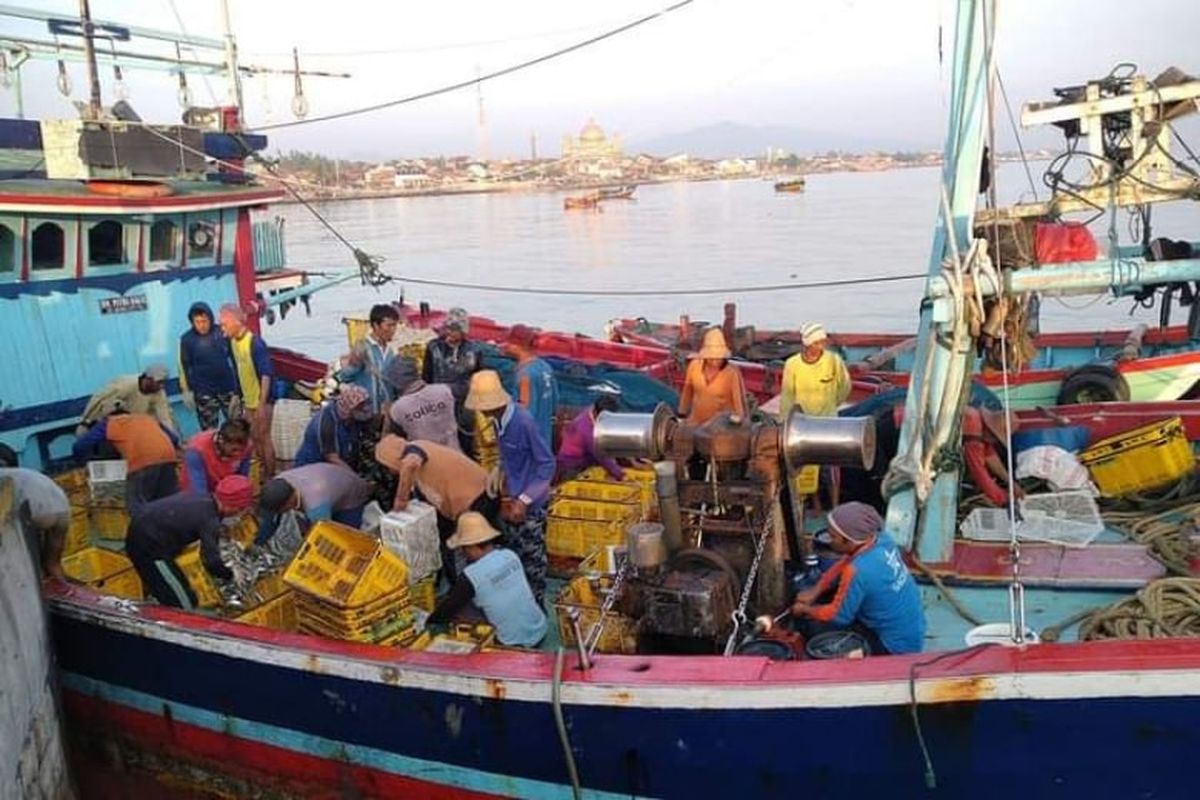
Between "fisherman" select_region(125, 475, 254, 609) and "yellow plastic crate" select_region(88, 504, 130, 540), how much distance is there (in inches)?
62.1

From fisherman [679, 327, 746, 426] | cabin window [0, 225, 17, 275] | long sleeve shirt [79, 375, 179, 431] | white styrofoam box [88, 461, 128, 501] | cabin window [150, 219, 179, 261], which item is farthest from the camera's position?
cabin window [150, 219, 179, 261]

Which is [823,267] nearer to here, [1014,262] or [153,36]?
[153,36]

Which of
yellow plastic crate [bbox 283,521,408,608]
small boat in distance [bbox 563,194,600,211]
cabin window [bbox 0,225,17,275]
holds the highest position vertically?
small boat in distance [bbox 563,194,600,211]

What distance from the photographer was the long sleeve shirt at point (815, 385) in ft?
23.0

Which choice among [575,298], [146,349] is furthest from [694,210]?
[146,349]

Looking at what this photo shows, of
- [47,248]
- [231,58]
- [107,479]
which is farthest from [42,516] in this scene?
[231,58]

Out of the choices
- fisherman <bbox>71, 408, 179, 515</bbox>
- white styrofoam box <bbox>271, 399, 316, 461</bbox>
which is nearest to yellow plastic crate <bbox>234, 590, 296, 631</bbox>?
fisherman <bbox>71, 408, 179, 515</bbox>

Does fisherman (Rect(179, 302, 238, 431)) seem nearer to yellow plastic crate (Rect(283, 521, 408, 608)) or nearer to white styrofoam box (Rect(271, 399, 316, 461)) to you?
white styrofoam box (Rect(271, 399, 316, 461))

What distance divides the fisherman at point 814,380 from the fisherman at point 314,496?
2.91 metres

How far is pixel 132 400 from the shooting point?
26.1 feet

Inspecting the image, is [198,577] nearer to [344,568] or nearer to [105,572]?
[105,572]

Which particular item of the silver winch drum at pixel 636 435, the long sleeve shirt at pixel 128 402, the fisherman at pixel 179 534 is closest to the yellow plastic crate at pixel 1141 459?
the silver winch drum at pixel 636 435

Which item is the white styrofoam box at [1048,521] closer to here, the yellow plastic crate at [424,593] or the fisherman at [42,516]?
the yellow plastic crate at [424,593]

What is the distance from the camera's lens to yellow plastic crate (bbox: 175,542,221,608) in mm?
5797
